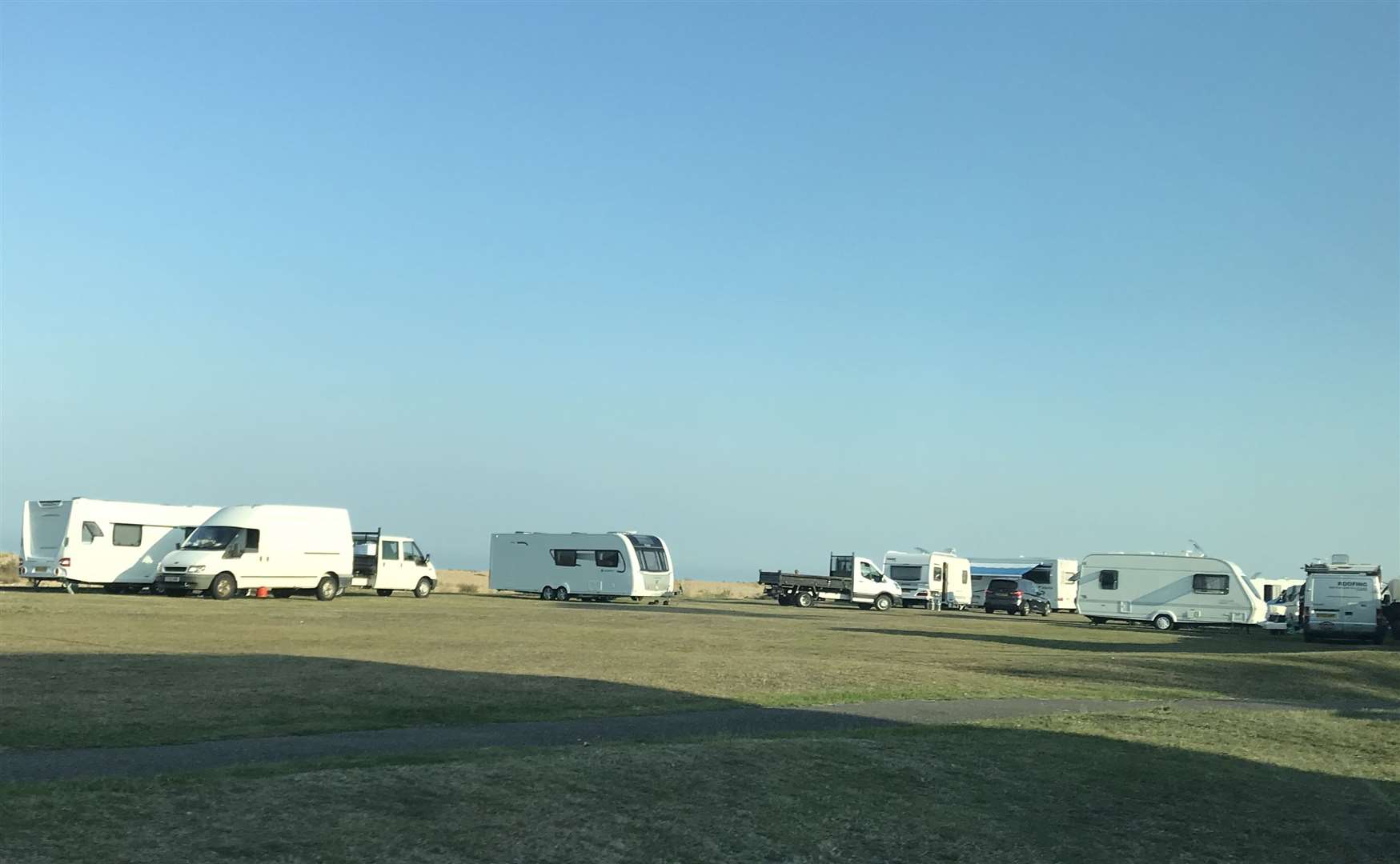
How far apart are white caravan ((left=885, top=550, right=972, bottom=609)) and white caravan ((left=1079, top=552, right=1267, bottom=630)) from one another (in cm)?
1158

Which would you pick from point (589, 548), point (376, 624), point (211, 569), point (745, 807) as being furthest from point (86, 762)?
point (589, 548)

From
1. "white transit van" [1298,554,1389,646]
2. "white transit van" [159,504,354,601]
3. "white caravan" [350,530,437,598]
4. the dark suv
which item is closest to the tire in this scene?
"white transit van" [159,504,354,601]

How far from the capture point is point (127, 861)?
651 cm

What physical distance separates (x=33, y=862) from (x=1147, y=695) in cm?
1617

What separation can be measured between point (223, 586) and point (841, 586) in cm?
2797

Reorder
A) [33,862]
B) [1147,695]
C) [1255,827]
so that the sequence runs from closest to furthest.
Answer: [33,862] < [1255,827] < [1147,695]

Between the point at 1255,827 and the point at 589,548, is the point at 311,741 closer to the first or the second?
the point at 1255,827

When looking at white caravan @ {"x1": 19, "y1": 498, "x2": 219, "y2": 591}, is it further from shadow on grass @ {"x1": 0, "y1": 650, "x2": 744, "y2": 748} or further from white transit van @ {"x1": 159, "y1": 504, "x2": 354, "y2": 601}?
shadow on grass @ {"x1": 0, "y1": 650, "x2": 744, "y2": 748}

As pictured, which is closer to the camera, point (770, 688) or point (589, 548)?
point (770, 688)

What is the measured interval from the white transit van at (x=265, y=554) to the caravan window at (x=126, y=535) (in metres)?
2.37

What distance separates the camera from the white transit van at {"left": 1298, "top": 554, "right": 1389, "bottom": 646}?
3756 cm

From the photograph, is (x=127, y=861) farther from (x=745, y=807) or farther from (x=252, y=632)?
(x=252, y=632)

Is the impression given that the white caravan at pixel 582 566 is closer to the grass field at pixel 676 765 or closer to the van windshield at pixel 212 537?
the van windshield at pixel 212 537

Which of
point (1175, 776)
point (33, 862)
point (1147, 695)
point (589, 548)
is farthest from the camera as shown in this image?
point (589, 548)
